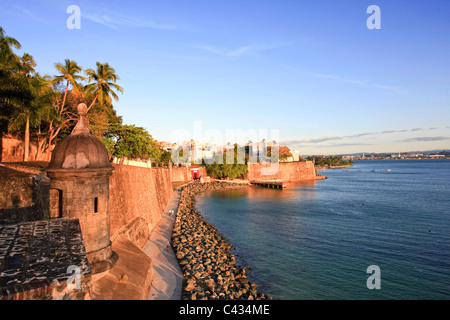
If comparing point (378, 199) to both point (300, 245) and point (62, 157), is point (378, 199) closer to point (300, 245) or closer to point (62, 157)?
point (300, 245)

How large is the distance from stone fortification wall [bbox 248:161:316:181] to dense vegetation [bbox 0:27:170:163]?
2168 inches

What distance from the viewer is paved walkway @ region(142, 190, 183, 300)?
583 inches

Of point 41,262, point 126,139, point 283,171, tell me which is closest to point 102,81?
point 126,139

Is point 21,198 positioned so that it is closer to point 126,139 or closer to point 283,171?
point 126,139

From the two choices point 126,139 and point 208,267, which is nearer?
point 208,267

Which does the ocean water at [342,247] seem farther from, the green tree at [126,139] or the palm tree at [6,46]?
the palm tree at [6,46]

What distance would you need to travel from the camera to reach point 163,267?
18422 millimetres

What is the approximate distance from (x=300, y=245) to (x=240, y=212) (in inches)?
690

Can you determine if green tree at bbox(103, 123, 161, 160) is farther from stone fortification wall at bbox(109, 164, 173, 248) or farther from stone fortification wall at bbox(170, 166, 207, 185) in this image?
stone fortification wall at bbox(170, 166, 207, 185)

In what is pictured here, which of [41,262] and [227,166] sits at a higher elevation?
[227,166]

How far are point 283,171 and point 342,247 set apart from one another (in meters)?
72.1

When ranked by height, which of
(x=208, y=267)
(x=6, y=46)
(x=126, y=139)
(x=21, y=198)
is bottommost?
(x=208, y=267)

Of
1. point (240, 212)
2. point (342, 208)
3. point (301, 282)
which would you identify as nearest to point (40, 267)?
point (301, 282)
